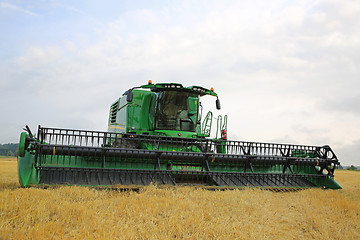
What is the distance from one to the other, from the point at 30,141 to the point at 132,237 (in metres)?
3.36

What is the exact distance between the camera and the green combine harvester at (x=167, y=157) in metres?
5.33

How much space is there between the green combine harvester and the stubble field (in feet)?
2.07

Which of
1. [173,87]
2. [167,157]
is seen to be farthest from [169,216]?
[173,87]

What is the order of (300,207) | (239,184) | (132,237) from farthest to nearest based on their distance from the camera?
(239,184) < (300,207) < (132,237)

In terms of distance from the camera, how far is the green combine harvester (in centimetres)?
533

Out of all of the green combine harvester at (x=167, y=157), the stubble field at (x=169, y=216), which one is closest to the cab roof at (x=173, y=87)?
the green combine harvester at (x=167, y=157)

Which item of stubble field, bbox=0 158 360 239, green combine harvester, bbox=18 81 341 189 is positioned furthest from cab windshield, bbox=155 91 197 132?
stubble field, bbox=0 158 360 239

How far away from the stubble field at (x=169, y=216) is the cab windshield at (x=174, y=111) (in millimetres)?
2897

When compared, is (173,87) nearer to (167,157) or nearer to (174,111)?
(174,111)

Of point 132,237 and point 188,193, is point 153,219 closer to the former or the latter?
point 132,237

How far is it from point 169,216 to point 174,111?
15.1 ft

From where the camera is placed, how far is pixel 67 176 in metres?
5.37

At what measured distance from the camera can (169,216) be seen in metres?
3.56

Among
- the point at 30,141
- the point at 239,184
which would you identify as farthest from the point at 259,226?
the point at 30,141
